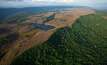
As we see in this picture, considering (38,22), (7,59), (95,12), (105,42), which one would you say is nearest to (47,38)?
(38,22)

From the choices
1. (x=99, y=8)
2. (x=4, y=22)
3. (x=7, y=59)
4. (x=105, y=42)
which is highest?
(x=99, y=8)

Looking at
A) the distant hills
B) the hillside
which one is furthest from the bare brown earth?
the distant hills

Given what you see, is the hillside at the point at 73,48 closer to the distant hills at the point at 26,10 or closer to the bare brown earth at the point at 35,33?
the bare brown earth at the point at 35,33

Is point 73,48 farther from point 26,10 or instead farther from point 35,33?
point 26,10

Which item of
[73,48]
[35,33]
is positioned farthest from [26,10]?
[73,48]

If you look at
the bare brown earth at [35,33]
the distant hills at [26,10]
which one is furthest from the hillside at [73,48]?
the distant hills at [26,10]

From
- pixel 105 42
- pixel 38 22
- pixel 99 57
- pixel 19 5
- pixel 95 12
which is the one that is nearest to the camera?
pixel 99 57

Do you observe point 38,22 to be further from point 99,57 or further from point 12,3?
point 99,57
